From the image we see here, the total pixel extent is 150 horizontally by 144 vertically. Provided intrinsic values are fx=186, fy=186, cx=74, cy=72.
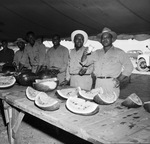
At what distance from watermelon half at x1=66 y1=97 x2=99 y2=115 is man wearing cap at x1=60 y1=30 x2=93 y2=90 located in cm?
210

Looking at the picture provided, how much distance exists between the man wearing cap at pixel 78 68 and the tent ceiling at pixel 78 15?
69 centimetres

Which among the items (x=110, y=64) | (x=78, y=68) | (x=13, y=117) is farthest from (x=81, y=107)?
(x=78, y=68)

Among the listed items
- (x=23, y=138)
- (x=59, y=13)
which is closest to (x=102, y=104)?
(x=23, y=138)

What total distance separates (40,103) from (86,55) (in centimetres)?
211

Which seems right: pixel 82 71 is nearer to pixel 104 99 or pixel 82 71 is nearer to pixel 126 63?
pixel 126 63

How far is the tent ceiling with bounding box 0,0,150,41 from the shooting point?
13.9 feet

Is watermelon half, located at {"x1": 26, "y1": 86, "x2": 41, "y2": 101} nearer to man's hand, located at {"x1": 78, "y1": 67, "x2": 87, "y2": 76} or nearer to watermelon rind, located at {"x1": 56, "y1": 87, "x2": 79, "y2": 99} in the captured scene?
watermelon rind, located at {"x1": 56, "y1": 87, "x2": 79, "y2": 99}

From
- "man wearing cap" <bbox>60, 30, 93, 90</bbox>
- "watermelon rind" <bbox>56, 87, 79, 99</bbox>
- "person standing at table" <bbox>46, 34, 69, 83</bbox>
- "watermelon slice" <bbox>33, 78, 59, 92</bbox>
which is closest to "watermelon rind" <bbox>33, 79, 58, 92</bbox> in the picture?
"watermelon slice" <bbox>33, 78, 59, 92</bbox>

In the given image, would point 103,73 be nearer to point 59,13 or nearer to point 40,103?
point 40,103

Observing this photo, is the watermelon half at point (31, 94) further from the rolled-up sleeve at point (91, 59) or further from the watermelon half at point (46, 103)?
the rolled-up sleeve at point (91, 59)

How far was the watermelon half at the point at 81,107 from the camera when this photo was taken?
2143 mm

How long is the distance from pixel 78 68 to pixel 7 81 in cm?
168

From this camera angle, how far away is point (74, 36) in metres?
4.84

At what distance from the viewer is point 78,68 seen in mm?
4602
